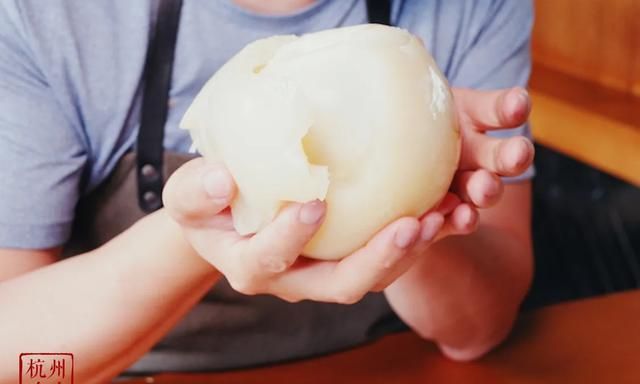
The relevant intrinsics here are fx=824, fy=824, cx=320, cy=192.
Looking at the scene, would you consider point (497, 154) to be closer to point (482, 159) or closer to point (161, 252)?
point (482, 159)

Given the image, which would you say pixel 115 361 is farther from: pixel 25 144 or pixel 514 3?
pixel 514 3

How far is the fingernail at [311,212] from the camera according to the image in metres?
0.56

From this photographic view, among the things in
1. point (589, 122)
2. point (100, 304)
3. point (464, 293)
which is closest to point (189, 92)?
point (100, 304)

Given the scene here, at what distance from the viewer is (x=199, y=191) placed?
22.9 inches

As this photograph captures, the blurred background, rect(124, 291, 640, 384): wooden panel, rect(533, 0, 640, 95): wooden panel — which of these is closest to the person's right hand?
rect(124, 291, 640, 384): wooden panel

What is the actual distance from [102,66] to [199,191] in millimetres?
421

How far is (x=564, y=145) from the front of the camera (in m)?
1.86

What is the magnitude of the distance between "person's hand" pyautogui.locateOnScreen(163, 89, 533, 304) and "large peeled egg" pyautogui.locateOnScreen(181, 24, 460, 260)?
0.02 m

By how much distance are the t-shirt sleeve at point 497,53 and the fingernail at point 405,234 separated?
47 centimetres

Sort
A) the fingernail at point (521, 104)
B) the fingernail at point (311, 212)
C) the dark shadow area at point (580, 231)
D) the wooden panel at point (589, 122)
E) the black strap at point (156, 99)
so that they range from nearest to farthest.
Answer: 1. the fingernail at point (311, 212)
2. the fingernail at point (521, 104)
3. the black strap at point (156, 99)
4. the wooden panel at point (589, 122)
5. the dark shadow area at point (580, 231)

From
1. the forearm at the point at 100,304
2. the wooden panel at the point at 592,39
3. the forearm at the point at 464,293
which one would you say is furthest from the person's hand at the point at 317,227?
the wooden panel at the point at 592,39

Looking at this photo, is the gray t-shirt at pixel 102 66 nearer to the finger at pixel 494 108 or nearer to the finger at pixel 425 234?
the finger at pixel 494 108

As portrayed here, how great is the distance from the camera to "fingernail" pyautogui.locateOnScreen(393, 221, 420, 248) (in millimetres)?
591

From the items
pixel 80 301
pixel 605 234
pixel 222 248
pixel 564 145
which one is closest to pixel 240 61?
pixel 222 248
